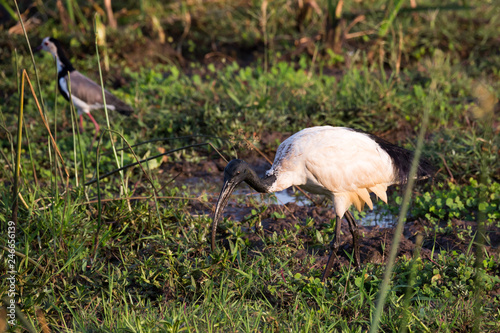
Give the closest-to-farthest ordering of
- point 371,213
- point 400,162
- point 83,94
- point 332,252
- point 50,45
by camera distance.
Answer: point 332,252 < point 400,162 < point 371,213 < point 83,94 < point 50,45

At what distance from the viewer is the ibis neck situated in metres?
3.40

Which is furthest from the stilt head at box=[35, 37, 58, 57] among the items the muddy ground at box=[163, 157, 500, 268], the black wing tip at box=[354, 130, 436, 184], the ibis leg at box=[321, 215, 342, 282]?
the ibis leg at box=[321, 215, 342, 282]

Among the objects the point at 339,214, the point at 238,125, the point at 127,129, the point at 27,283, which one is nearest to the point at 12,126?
the point at 127,129

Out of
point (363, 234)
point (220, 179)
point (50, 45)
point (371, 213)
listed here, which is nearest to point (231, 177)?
point (363, 234)

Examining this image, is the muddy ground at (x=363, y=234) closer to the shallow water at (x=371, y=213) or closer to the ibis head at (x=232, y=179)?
the shallow water at (x=371, y=213)

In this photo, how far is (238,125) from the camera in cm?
536

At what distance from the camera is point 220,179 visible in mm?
5125

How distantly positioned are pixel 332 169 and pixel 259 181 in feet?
1.56

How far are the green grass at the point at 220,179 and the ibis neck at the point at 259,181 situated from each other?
0.39 m

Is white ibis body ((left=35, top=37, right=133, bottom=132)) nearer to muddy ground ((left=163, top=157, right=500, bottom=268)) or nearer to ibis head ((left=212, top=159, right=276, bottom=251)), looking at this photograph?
muddy ground ((left=163, top=157, right=500, bottom=268))

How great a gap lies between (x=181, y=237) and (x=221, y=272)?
0.56m

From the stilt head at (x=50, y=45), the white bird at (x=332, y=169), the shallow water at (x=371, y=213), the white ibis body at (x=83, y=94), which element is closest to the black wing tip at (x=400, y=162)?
the white bird at (x=332, y=169)

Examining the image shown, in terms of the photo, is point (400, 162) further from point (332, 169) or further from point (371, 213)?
point (371, 213)

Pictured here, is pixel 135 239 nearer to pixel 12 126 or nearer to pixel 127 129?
pixel 127 129
